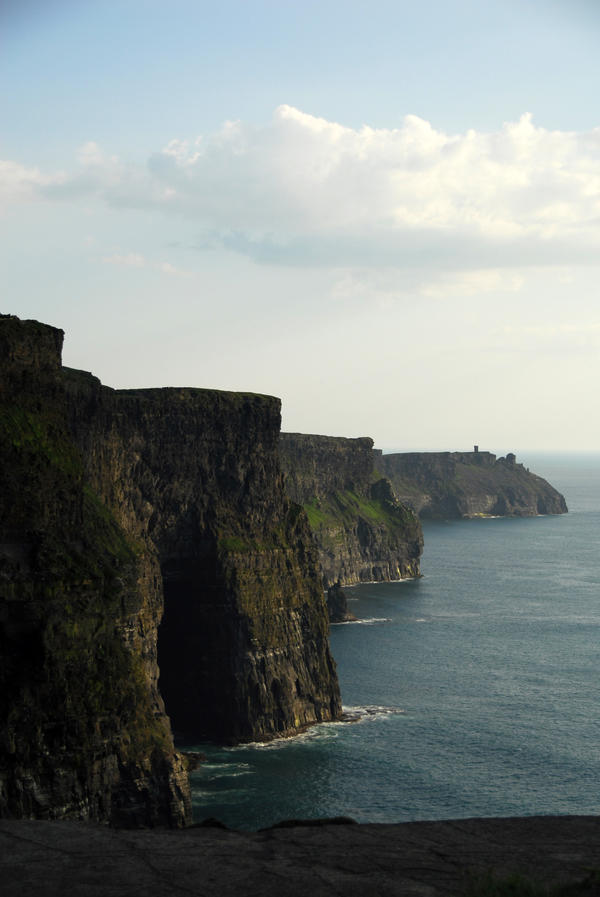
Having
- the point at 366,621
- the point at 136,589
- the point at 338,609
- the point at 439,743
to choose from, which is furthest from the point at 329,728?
the point at 338,609

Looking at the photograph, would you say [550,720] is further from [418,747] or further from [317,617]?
[317,617]

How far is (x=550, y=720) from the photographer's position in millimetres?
109000

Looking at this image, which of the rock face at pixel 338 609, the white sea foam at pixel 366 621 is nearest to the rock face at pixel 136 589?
the white sea foam at pixel 366 621

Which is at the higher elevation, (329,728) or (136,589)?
(136,589)

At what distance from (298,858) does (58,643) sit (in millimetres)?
35794

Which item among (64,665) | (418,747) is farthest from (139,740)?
(418,747)

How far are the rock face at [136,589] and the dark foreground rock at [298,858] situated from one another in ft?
92.8

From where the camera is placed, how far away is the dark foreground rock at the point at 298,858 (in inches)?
1112

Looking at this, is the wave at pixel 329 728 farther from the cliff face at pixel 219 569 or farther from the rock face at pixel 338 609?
the rock face at pixel 338 609

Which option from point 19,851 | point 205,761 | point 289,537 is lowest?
point 205,761

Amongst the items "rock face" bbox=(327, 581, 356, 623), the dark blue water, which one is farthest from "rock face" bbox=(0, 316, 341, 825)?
"rock face" bbox=(327, 581, 356, 623)

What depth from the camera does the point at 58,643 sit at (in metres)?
63.2

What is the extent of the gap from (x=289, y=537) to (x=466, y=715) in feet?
95.5

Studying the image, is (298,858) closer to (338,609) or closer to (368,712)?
(368,712)
